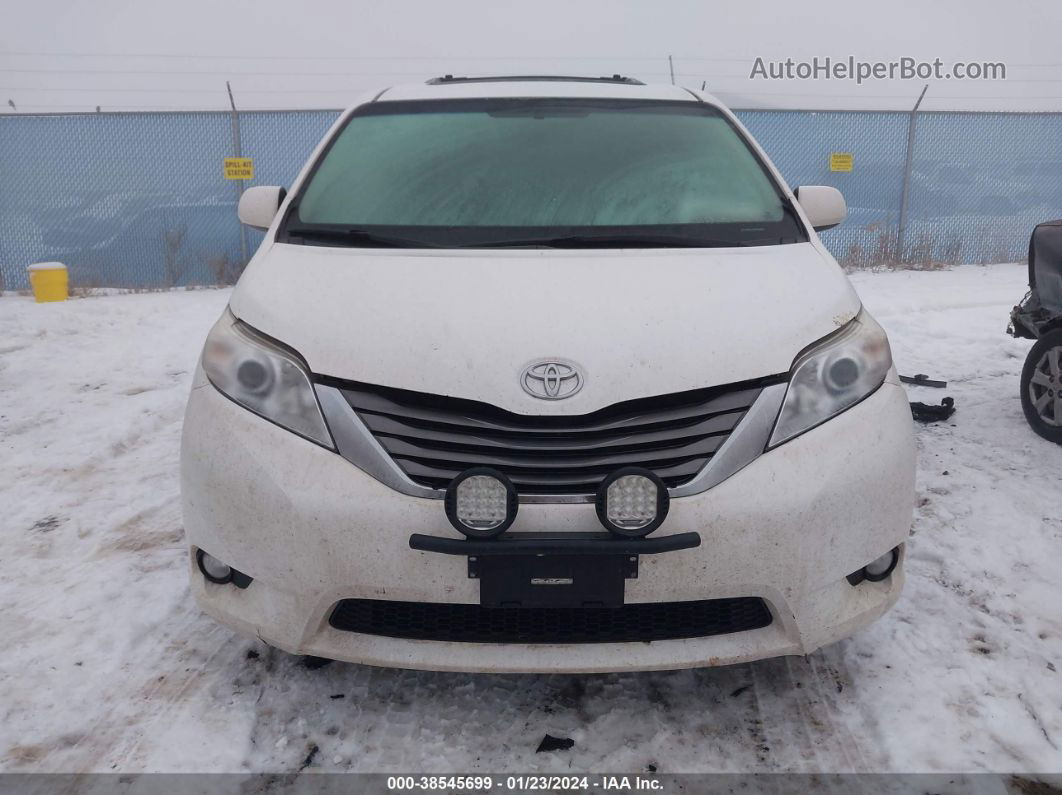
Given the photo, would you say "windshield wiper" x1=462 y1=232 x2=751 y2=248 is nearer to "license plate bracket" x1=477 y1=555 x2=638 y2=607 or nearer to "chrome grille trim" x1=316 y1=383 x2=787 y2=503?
"chrome grille trim" x1=316 y1=383 x2=787 y2=503

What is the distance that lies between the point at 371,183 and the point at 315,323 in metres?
0.97

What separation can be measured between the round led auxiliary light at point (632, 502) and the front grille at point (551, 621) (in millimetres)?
251

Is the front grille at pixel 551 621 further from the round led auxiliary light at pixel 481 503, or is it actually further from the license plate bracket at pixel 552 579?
the round led auxiliary light at pixel 481 503

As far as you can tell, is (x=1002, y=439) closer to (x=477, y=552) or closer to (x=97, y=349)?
(x=477, y=552)

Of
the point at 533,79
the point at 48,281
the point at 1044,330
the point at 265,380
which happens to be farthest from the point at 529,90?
the point at 48,281

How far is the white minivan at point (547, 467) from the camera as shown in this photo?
1886 millimetres

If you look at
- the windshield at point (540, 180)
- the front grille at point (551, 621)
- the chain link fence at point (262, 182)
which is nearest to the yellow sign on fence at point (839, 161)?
the chain link fence at point (262, 182)

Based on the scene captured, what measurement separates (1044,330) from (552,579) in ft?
11.9

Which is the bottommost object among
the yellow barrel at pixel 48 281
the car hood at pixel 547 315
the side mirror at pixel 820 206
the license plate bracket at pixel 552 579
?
the yellow barrel at pixel 48 281

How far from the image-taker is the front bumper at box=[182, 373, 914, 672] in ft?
6.20

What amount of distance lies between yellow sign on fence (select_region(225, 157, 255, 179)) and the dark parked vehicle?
392 inches

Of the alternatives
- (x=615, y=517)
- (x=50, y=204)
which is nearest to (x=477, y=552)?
(x=615, y=517)

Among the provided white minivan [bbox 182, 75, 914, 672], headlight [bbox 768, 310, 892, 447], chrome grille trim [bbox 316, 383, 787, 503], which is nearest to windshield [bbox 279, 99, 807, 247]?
white minivan [bbox 182, 75, 914, 672]

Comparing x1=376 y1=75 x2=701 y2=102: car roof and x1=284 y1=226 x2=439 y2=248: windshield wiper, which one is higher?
x1=376 y1=75 x2=701 y2=102: car roof
